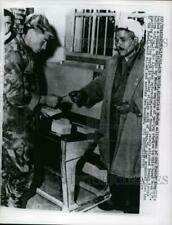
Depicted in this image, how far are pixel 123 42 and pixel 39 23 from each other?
0.14 meters

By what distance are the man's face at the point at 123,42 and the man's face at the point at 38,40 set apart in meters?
0.12

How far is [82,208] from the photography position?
25.3 inches

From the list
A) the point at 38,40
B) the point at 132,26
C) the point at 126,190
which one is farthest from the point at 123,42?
the point at 126,190

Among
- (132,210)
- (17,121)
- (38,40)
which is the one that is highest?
(38,40)

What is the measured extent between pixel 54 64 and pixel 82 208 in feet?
0.81

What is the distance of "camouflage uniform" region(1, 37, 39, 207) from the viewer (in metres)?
0.64

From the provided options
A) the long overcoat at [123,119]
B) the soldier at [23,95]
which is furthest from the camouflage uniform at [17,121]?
the long overcoat at [123,119]

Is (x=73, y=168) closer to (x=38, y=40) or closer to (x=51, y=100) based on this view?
(x=51, y=100)

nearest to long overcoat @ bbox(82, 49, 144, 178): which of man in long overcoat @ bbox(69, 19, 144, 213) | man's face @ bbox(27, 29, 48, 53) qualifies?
man in long overcoat @ bbox(69, 19, 144, 213)

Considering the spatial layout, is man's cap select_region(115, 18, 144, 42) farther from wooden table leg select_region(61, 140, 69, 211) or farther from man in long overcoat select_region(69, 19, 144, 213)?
wooden table leg select_region(61, 140, 69, 211)

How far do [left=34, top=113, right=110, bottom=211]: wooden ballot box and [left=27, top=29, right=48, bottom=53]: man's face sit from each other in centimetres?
13

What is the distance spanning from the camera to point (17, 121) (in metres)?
0.64

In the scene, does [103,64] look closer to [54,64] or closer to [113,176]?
[54,64]

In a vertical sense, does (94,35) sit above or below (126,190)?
above
